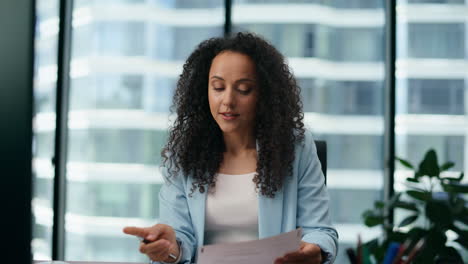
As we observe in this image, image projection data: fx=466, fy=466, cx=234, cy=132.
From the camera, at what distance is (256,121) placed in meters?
1.37

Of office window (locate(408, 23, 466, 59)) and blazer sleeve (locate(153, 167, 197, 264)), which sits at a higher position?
office window (locate(408, 23, 466, 59))

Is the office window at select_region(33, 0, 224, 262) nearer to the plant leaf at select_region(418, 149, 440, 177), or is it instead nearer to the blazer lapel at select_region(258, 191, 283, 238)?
the plant leaf at select_region(418, 149, 440, 177)

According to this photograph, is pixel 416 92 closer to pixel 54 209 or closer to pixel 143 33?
pixel 143 33

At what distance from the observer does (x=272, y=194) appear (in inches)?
48.9

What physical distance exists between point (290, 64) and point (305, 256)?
2.44 meters

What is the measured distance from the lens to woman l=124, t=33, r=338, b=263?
1.26 metres

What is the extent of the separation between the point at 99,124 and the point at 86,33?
670 millimetres

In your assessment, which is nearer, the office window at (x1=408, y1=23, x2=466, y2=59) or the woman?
the woman

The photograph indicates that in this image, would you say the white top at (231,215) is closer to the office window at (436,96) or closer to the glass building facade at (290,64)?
the glass building facade at (290,64)

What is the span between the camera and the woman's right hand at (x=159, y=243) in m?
0.98

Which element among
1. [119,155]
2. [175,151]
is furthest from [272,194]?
[119,155]

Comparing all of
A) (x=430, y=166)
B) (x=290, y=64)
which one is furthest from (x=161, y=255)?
(x=290, y=64)

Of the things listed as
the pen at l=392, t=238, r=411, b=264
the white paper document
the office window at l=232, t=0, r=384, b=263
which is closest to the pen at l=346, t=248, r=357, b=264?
the pen at l=392, t=238, r=411, b=264

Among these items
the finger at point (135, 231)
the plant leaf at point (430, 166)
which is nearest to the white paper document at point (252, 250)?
the finger at point (135, 231)
